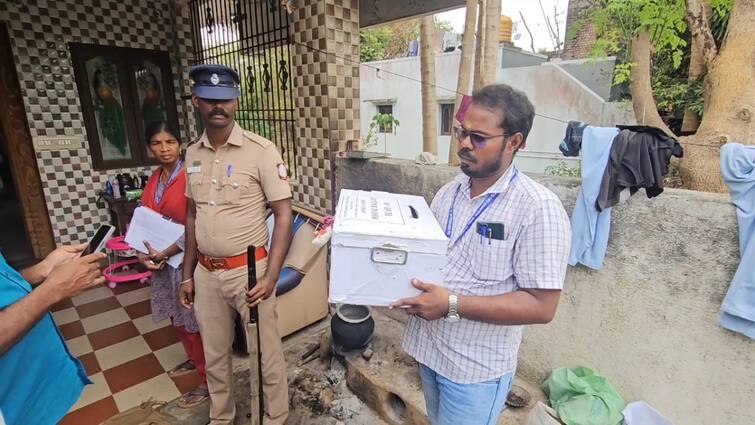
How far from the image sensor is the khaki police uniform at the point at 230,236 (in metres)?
1.70

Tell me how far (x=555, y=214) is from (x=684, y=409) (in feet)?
4.70

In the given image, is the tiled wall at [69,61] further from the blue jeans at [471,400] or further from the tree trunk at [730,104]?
the tree trunk at [730,104]

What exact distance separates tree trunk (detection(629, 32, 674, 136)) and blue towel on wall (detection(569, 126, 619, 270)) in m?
2.02

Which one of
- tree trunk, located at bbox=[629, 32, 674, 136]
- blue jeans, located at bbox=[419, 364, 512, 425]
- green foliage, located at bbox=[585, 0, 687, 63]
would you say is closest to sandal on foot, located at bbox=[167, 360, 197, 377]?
blue jeans, located at bbox=[419, 364, 512, 425]

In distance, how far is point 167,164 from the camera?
2188mm

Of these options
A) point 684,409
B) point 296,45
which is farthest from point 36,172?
point 684,409

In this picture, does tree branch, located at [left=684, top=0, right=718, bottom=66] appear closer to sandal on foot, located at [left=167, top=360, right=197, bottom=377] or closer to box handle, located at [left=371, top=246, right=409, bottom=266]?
box handle, located at [left=371, top=246, right=409, bottom=266]

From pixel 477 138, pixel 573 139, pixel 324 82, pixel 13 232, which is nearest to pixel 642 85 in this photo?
pixel 573 139

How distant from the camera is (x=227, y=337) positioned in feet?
6.17

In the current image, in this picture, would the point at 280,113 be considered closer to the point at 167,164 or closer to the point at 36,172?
the point at 167,164

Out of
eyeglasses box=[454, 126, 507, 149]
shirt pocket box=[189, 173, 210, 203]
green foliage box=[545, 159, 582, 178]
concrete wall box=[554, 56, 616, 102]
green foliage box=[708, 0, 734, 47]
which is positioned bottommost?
green foliage box=[545, 159, 582, 178]

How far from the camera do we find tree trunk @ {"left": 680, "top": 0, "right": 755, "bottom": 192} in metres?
2.37

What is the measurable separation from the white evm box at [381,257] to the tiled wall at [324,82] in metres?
1.73

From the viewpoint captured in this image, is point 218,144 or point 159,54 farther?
point 159,54
